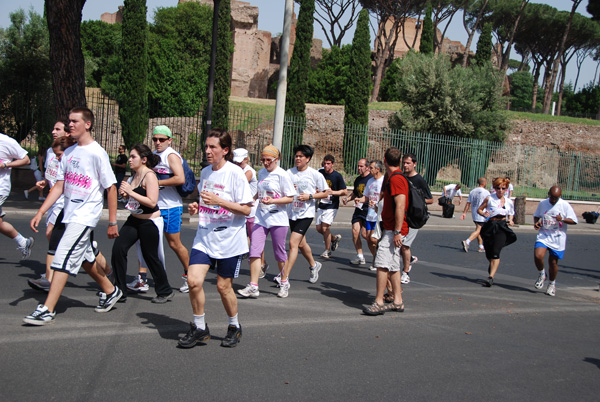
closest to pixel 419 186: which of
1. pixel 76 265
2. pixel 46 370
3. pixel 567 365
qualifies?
pixel 567 365

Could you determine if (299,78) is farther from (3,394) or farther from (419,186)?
(3,394)

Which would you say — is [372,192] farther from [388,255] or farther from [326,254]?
[388,255]

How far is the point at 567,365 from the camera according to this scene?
17.1ft

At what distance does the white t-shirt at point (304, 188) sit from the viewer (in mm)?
7801

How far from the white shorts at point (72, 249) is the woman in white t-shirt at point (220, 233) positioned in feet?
3.57

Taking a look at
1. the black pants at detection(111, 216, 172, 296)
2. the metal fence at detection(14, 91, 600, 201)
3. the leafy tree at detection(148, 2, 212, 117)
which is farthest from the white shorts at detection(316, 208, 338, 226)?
the leafy tree at detection(148, 2, 212, 117)

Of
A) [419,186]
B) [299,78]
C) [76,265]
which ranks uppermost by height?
[299,78]

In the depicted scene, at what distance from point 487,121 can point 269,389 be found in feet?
101

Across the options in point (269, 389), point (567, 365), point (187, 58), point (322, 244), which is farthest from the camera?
point (187, 58)

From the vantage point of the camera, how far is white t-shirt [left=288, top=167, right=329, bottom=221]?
7.80 metres

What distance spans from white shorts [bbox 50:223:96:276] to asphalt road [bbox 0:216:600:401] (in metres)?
0.51

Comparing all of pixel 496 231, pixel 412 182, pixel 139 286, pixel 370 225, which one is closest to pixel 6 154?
pixel 139 286

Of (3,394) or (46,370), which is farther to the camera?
(46,370)

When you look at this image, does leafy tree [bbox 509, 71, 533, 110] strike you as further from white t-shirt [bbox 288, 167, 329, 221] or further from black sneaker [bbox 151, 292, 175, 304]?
black sneaker [bbox 151, 292, 175, 304]
